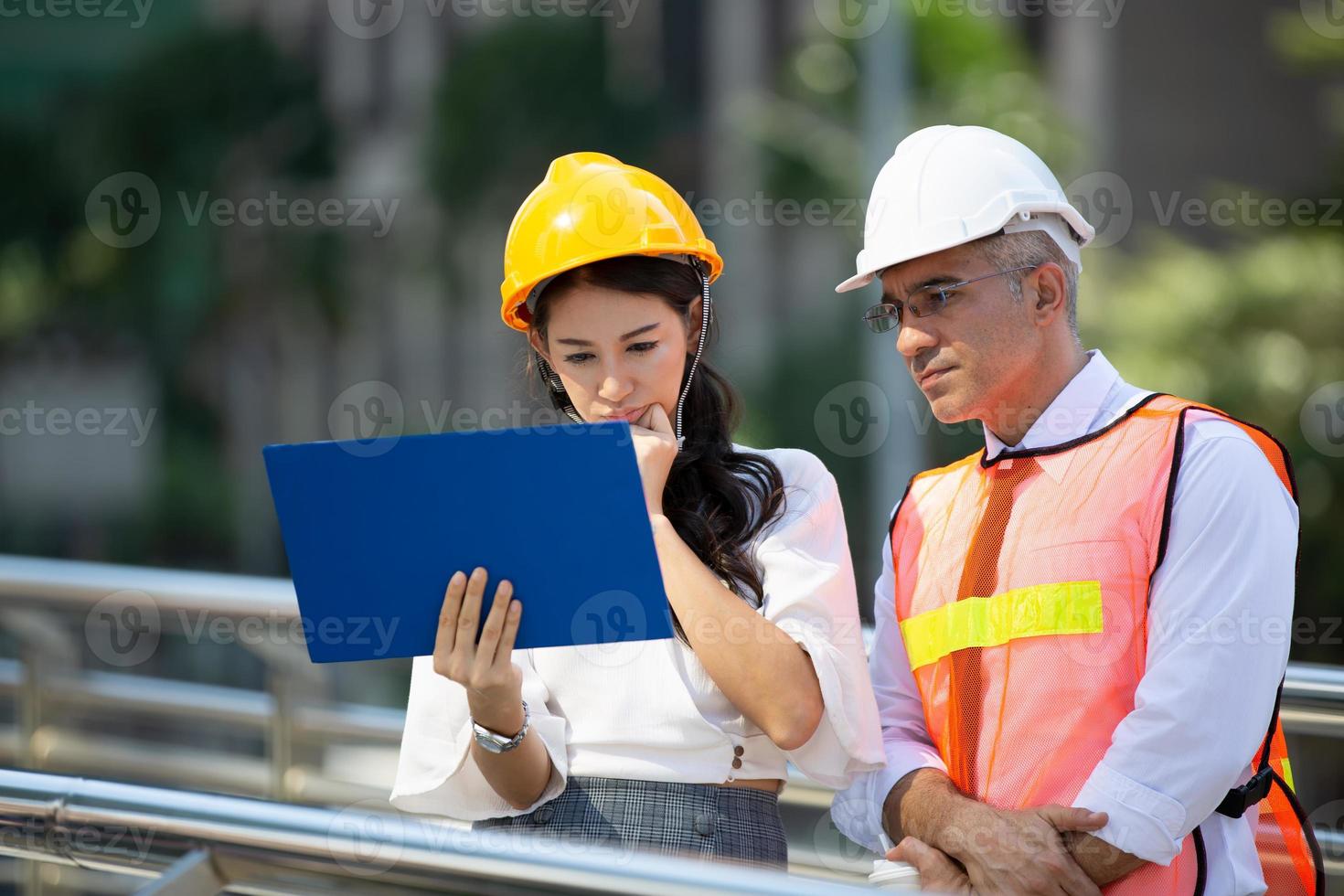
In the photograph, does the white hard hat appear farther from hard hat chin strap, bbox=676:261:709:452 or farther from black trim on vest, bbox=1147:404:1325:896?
black trim on vest, bbox=1147:404:1325:896

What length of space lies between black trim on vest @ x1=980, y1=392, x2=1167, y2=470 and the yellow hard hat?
2.05ft

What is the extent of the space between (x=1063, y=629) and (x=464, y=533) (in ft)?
3.36

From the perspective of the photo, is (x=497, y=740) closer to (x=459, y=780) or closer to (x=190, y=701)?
(x=459, y=780)

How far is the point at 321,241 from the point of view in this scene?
71.6 feet

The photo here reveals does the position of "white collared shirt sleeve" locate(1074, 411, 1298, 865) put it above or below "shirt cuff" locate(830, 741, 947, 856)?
above

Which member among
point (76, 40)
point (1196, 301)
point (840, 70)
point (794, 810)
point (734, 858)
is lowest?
point (794, 810)

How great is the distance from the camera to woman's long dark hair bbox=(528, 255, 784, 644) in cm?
248

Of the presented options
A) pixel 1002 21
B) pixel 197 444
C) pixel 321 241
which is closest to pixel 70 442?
pixel 197 444

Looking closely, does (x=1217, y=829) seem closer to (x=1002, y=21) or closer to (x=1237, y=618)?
(x=1237, y=618)

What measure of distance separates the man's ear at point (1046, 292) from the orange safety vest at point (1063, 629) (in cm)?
23

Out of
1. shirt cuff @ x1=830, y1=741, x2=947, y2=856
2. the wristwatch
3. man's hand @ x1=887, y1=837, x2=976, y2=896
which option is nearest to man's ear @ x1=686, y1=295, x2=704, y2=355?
the wristwatch

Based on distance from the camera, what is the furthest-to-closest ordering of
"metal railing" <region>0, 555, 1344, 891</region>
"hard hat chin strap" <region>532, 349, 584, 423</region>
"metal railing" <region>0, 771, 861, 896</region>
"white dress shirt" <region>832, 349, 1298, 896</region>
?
"metal railing" <region>0, 555, 1344, 891</region> < "hard hat chin strap" <region>532, 349, 584, 423</region> < "white dress shirt" <region>832, 349, 1298, 896</region> < "metal railing" <region>0, 771, 861, 896</region>

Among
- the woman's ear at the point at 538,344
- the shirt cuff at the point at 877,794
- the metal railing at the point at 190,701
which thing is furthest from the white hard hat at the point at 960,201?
the metal railing at the point at 190,701

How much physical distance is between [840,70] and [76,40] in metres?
11.8
